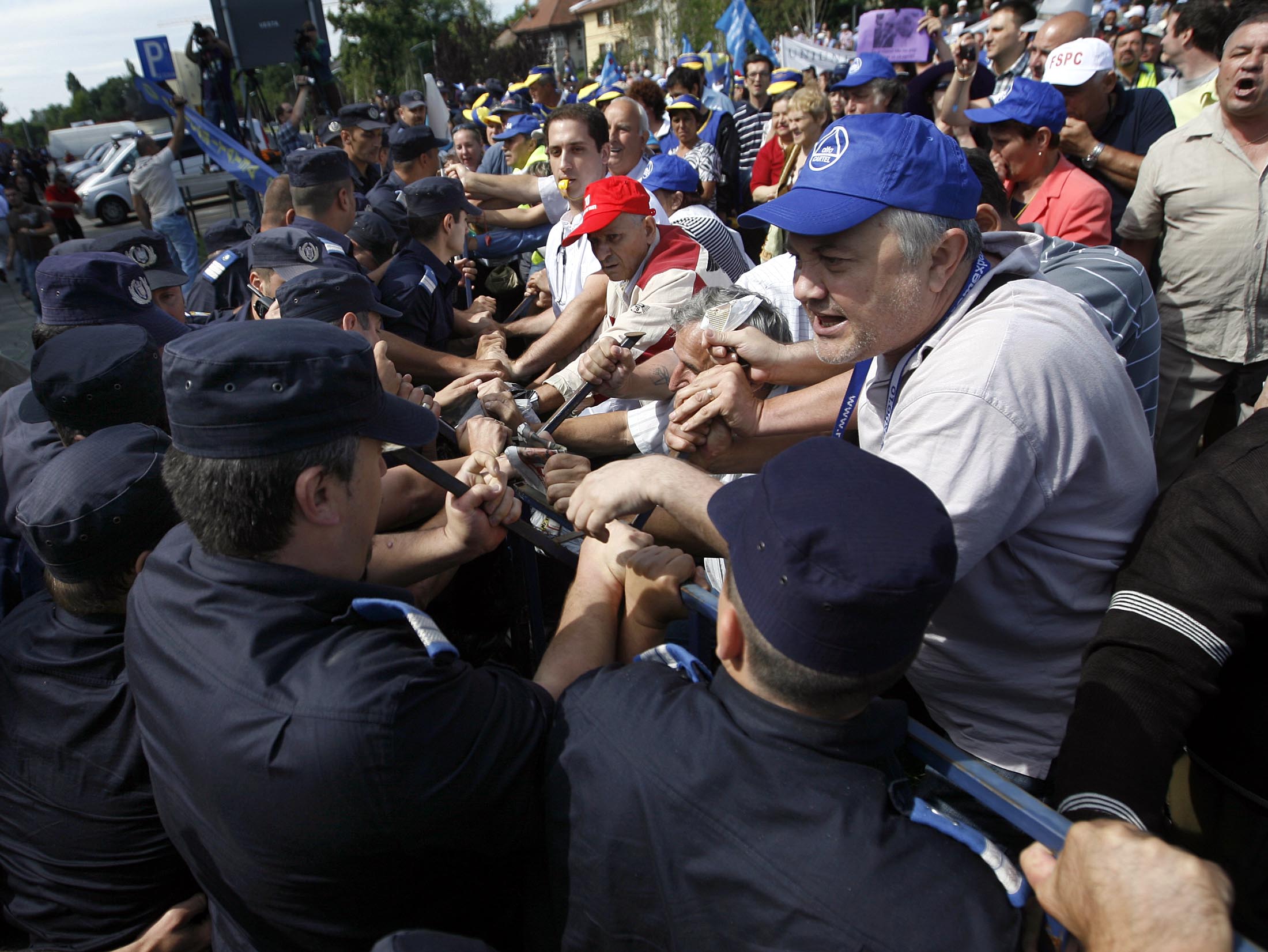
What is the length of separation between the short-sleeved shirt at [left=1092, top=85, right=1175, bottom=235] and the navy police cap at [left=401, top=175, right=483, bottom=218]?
375 cm

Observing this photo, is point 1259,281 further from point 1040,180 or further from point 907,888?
point 907,888

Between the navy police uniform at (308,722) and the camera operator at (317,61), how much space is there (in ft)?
52.7

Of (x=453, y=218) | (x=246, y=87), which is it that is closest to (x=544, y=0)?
(x=246, y=87)

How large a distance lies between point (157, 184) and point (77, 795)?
10.7 meters

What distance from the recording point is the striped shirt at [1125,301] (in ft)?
8.61

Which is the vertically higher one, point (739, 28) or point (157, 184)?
point (739, 28)

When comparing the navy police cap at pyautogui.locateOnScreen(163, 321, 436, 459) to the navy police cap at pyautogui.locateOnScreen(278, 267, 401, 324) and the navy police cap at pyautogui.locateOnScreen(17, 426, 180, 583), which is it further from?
the navy police cap at pyautogui.locateOnScreen(278, 267, 401, 324)

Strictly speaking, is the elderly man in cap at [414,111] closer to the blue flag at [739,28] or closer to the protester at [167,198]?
the protester at [167,198]

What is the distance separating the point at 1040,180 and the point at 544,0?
9515cm

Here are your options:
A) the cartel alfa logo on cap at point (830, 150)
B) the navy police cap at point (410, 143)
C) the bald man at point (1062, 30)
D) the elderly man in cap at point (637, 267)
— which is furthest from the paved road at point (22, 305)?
the bald man at point (1062, 30)

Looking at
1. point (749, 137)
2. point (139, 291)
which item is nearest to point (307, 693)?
point (139, 291)

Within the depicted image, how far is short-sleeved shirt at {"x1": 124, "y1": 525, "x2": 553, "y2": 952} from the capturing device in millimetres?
1398

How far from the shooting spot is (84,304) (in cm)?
358

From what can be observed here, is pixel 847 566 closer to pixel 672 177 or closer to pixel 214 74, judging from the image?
pixel 672 177
